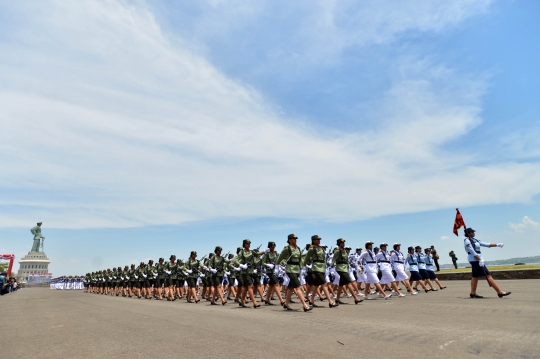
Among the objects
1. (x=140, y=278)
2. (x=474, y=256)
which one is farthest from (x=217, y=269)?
(x=140, y=278)

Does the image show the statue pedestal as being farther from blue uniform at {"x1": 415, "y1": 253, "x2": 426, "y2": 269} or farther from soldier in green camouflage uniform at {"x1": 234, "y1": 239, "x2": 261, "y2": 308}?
blue uniform at {"x1": 415, "y1": 253, "x2": 426, "y2": 269}

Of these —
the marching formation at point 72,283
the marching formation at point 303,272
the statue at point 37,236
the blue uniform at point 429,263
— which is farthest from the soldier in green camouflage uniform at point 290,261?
the statue at point 37,236

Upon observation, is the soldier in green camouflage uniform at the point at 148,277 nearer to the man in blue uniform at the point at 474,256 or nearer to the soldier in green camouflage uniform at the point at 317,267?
the soldier in green camouflage uniform at the point at 317,267

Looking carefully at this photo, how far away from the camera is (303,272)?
18.3 metres

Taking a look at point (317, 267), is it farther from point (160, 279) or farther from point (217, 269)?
point (160, 279)

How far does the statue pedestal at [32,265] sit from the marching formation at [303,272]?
110592 mm

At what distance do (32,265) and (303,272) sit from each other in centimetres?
12230

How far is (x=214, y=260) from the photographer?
14445mm

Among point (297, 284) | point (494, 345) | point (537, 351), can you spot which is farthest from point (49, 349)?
point (537, 351)

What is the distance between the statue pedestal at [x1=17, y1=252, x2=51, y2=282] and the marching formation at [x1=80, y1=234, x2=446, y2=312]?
110592mm

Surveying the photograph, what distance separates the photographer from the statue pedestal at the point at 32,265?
10841 cm

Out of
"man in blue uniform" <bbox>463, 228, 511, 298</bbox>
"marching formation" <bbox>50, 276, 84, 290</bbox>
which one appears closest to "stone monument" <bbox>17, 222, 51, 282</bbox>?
"marching formation" <bbox>50, 276, 84, 290</bbox>

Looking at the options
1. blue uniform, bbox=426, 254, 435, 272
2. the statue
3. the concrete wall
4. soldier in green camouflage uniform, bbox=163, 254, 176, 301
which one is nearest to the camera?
blue uniform, bbox=426, 254, 435, 272

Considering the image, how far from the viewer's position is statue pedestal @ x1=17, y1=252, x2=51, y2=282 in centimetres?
10841
